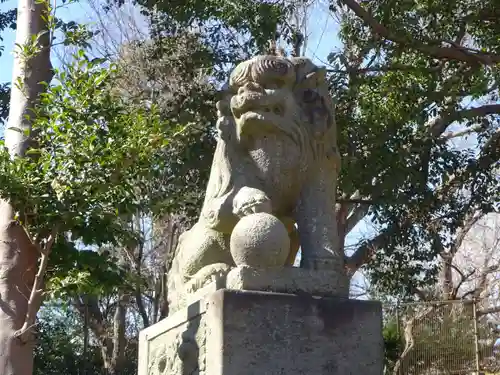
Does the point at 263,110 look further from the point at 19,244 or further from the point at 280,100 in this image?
the point at 19,244

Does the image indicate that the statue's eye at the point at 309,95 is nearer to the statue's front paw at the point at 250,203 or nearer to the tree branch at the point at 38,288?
the statue's front paw at the point at 250,203

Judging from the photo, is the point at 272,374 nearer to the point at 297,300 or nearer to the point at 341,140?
the point at 297,300

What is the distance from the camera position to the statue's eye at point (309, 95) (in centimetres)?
497

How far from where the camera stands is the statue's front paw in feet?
14.8

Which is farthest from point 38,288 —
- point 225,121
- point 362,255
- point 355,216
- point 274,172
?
point 355,216

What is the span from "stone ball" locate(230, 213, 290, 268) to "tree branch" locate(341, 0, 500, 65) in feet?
19.5

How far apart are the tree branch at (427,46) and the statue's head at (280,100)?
4.96 meters

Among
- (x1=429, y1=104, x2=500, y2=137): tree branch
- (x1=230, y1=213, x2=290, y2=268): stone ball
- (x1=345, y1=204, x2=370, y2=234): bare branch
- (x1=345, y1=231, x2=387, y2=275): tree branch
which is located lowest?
(x1=230, y1=213, x2=290, y2=268): stone ball

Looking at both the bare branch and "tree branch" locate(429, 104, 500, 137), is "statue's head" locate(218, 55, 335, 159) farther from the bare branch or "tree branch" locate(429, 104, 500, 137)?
the bare branch

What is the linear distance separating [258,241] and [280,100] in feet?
3.22

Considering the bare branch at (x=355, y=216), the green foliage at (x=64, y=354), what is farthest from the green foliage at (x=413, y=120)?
the green foliage at (x=64, y=354)

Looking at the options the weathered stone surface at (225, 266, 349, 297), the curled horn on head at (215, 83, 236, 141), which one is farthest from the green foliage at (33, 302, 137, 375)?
the weathered stone surface at (225, 266, 349, 297)

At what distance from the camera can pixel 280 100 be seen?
4797 mm

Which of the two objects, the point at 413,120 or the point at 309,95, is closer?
the point at 309,95
